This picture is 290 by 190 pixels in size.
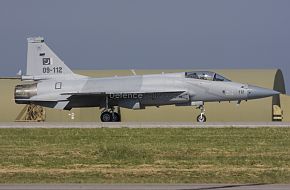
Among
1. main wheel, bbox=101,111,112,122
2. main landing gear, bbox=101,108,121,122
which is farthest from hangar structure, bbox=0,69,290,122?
main wheel, bbox=101,111,112,122

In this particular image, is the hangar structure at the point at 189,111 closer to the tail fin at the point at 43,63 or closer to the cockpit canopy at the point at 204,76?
the tail fin at the point at 43,63

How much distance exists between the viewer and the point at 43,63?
37.0 meters

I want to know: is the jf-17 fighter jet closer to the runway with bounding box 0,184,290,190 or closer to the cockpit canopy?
the cockpit canopy

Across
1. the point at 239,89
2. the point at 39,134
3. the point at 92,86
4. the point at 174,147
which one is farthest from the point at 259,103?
the point at 174,147

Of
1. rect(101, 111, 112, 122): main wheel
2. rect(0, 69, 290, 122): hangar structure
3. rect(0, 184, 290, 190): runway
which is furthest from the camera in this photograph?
rect(0, 69, 290, 122): hangar structure

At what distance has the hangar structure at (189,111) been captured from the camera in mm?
42719

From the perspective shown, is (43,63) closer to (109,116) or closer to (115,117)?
(109,116)

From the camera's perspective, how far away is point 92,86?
35.9 m

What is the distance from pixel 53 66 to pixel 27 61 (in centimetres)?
147

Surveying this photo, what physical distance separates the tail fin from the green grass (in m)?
10.2

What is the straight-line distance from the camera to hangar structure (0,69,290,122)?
4272 centimetres

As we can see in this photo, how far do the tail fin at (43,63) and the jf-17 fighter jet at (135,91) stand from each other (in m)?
0.28

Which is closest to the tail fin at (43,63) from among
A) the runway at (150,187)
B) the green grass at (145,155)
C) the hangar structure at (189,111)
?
the hangar structure at (189,111)

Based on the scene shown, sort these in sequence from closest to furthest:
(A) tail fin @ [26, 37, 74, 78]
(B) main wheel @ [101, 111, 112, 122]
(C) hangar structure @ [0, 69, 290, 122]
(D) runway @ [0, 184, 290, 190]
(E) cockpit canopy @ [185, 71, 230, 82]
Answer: (D) runway @ [0, 184, 290, 190] → (B) main wheel @ [101, 111, 112, 122] → (E) cockpit canopy @ [185, 71, 230, 82] → (A) tail fin @ [26, 37, 74, 78] → (C) hangar structure @ [0, 69, 290, 122]
